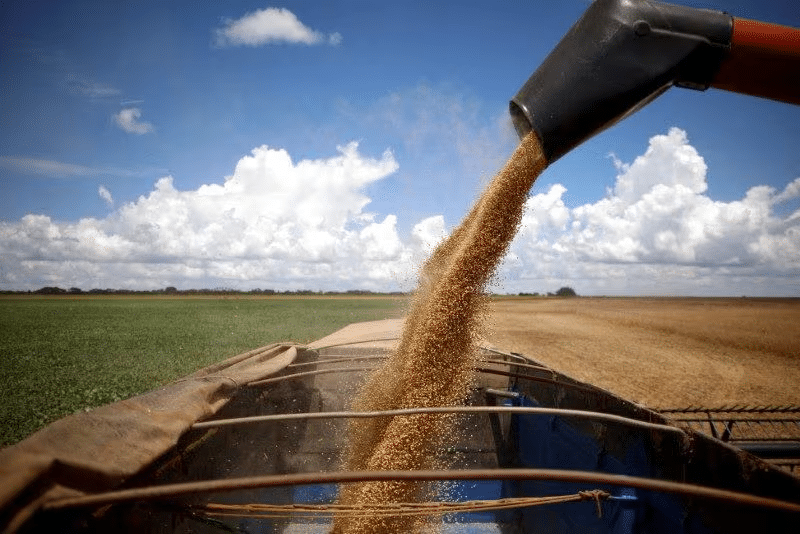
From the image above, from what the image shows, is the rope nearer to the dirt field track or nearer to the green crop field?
the dirt field track

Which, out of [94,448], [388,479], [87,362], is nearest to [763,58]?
[388,479]

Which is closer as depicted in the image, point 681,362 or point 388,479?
point 388,479

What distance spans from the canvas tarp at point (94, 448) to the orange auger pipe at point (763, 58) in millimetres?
2926

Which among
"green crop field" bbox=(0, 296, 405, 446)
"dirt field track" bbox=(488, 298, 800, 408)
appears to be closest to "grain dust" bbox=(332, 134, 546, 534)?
"dirt field track" bbox=(488, 298, 800, 408)

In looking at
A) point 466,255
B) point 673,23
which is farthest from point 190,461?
point 673,23

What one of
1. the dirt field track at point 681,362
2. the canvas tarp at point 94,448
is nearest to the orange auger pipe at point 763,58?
the canvas tarp at point 94,448

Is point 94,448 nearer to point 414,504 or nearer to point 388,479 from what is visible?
point 388,479

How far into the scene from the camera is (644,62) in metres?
2.12

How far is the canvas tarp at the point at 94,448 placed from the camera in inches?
54.9

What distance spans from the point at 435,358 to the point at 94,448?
235 cm

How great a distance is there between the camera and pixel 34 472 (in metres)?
1.44

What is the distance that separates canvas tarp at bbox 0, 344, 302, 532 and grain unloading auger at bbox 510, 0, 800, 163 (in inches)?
89.6

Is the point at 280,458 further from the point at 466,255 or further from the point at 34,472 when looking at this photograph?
→ the point at 34,472

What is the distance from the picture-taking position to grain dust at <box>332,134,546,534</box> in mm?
3180
